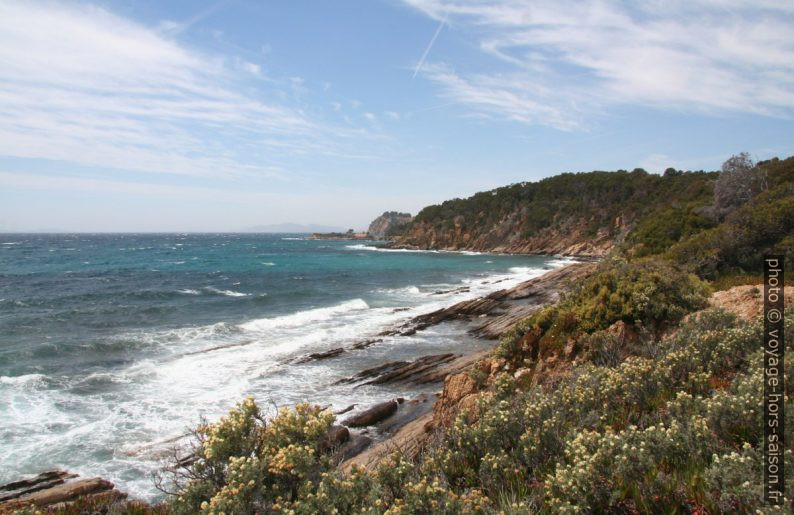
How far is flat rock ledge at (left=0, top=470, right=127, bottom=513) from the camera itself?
33.5 ft

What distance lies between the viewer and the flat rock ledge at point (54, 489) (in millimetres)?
10219

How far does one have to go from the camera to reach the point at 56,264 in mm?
71312

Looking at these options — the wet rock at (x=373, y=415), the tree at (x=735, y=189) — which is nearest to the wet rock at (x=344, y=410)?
the wet rock at (x=373, y=415)

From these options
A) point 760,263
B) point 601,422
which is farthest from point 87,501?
point 760,263

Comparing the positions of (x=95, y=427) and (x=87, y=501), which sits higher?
(x=87, y=501)

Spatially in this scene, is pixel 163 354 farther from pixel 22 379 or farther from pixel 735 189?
pixel 735 189

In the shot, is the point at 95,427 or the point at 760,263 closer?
the point at 95,427

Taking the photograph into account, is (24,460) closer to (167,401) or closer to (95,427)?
(95,427)

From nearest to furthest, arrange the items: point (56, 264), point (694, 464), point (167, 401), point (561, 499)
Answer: point (561, 499) < point (694, 464) < point (167, 401) < point (56, 264)

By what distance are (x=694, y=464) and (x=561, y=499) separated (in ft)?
5.65

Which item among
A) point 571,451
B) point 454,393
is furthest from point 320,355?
point 571,451

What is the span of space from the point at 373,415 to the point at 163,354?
13474 millimetres

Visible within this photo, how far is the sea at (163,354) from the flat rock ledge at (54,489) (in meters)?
0.65

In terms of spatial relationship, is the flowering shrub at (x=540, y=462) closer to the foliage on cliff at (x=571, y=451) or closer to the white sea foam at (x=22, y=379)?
the foliage on cliff at (x=571, y=451)
